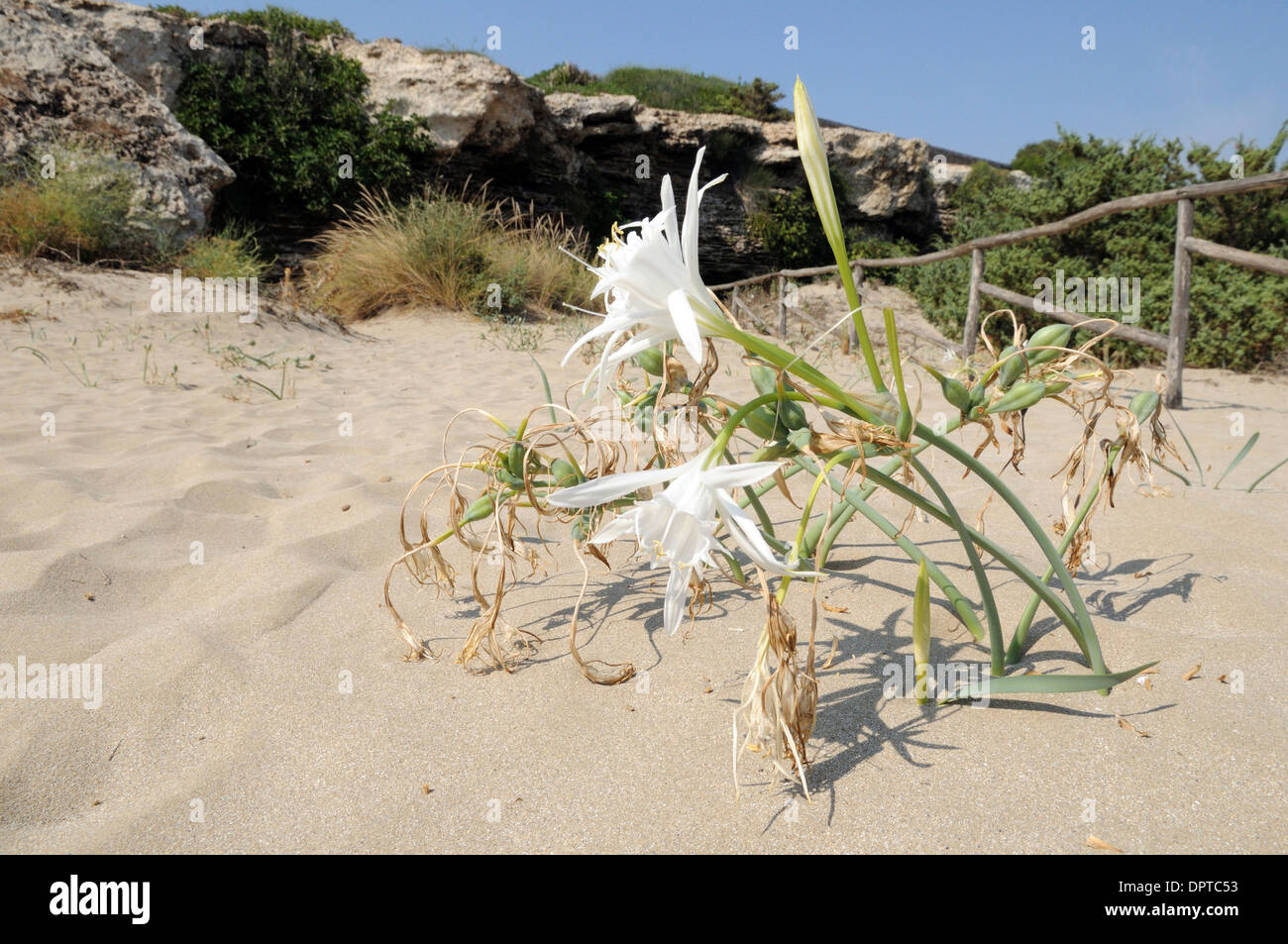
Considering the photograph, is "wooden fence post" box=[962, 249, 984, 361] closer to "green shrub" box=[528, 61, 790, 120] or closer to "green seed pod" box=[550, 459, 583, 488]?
"green seed pod" box=[550, 459, 583, 488]

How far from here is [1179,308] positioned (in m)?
4.71

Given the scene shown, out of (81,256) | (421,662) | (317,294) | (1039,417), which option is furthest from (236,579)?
(317,294)

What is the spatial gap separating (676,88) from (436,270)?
10071 mm

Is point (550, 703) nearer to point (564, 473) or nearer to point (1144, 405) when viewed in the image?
point (564, 473)

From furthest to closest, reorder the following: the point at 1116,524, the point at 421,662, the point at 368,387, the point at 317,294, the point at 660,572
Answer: the point at 317,294 < the point at 368,387 < the point at 1116,524 < the point at 660,572 < the point at 421,662

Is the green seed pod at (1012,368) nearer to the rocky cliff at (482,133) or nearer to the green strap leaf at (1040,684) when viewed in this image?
the green strap leaf at (1040,684)

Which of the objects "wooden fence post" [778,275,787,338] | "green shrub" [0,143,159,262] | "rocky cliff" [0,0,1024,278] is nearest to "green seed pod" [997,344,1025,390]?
"green shrub" [0,143,159,262]

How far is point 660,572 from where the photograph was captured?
187 centimetres

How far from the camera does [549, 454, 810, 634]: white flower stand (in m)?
0.71

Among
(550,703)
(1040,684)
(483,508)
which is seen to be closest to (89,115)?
(483,508)

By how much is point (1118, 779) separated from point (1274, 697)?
39 cm

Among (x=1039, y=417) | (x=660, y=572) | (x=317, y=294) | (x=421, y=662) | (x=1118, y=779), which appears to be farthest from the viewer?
(x=317, y=294)

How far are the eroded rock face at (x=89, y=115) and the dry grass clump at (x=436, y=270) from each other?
1402mm
